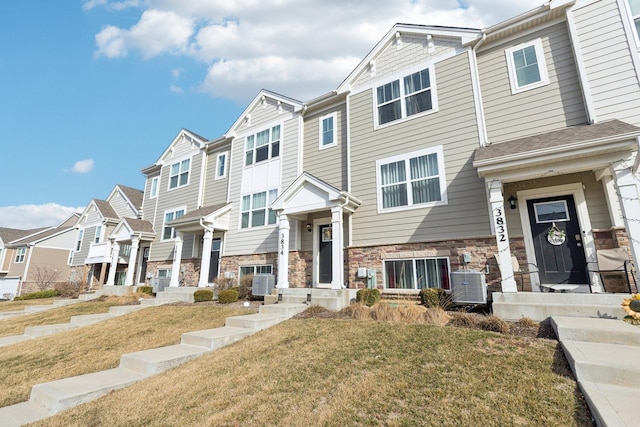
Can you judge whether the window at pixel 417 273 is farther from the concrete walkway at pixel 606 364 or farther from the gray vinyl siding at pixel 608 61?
the gray vinyl siding at pixel 608 61

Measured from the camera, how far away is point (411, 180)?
1011 centimetres

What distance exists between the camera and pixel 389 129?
36.0 ft

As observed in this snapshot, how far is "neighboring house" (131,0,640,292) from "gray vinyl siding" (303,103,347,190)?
0.20ft

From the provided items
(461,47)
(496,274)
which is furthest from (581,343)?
(461,47)

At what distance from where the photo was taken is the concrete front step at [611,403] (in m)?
2.51

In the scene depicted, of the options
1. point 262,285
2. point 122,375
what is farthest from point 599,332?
point 262,285

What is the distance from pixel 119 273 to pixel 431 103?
21909 mm

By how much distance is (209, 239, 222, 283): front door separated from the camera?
601 inches

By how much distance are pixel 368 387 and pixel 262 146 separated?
42.4 ft

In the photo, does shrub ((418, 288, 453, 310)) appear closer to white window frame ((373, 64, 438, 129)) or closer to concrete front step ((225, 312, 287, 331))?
concrete front step ((225, 312, 287, 331))

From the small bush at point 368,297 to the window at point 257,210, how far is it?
5975mm

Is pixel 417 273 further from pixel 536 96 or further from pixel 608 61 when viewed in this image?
pixel 608 61

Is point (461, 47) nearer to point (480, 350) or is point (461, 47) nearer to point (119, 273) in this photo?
point (480, 350)

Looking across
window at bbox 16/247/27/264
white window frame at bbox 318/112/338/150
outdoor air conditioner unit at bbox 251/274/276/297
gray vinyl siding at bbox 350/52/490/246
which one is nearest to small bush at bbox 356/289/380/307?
gray vinyl siding at bbox 350/52/490/246
